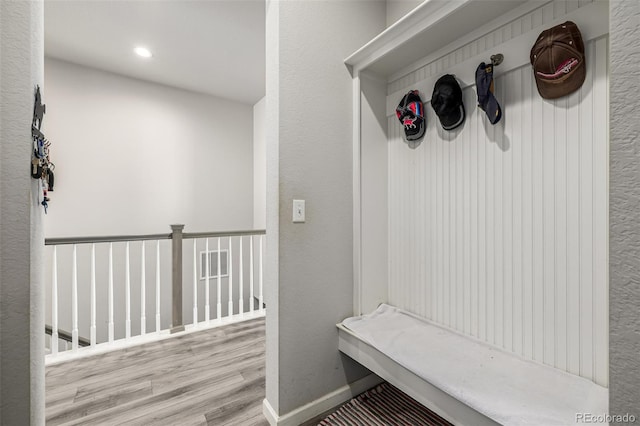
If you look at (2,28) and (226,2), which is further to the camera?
(226,2)

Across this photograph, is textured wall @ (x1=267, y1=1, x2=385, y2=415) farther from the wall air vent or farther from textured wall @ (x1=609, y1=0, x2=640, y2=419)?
the wall air vent

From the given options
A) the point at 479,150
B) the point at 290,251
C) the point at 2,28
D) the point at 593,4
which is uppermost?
the point at 593,4

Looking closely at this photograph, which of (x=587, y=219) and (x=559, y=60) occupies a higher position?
(x=559, y=60)

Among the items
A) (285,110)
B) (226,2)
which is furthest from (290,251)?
(226,2)

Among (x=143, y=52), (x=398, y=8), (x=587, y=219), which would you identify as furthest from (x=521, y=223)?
(x=143, y=52)

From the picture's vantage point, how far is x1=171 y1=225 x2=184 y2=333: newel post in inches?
106

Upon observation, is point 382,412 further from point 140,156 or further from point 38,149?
point 140,156

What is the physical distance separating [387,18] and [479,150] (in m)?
1.19

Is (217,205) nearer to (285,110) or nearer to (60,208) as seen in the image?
(60,208)

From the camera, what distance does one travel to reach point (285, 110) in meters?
1.46

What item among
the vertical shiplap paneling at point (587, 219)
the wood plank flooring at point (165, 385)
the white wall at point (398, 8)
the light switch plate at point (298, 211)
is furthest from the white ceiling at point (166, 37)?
the wood plank flooring at point (165, 385)

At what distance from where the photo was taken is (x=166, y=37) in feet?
9.02

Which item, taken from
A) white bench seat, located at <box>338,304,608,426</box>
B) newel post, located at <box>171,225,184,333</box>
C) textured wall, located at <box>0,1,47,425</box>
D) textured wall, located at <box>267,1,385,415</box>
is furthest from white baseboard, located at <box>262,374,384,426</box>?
newel post, located at <box>171,225,184,333</box>

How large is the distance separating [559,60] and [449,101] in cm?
44
